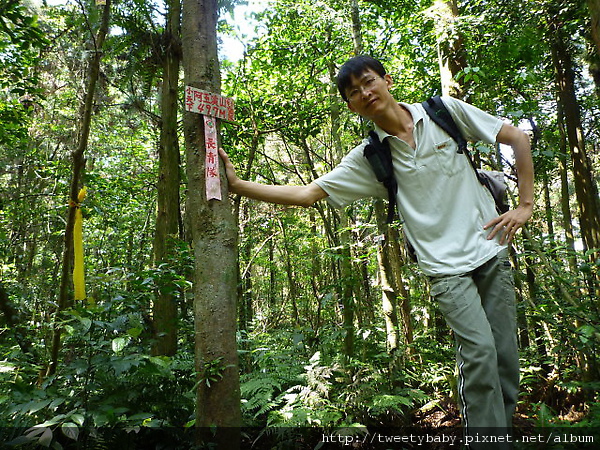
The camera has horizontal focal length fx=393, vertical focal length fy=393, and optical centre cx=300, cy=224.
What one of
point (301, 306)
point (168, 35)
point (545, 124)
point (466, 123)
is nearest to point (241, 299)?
point (301, 306)

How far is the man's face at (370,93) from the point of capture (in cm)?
245

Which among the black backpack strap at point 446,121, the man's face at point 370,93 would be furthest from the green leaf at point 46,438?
the black backpack strap at point 446,121

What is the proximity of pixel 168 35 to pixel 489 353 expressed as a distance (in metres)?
5.91

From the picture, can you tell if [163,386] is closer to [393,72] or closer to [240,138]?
[240,138]

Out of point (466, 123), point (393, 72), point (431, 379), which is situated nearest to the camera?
point (466, 123)

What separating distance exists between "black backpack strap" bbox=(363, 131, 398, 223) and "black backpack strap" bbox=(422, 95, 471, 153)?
0.34 meters

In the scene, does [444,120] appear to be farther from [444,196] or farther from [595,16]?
[595,16]

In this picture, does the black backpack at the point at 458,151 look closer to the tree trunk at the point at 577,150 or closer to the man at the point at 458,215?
the man at the point at 458,215

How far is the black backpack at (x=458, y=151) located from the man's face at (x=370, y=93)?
0.18m

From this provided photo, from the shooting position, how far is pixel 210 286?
2.53m

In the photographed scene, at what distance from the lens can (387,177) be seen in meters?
2.50

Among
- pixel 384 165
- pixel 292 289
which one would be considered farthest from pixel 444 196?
pixel 292 289

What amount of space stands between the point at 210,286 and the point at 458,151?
1771mm

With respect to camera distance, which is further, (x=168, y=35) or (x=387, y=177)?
(x=168, y=35)
